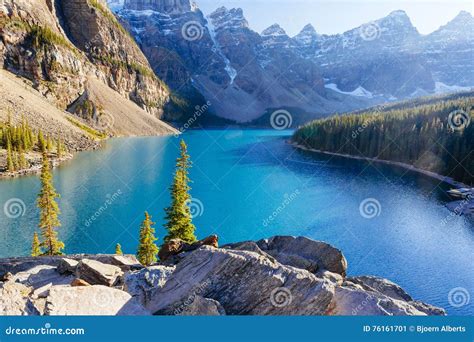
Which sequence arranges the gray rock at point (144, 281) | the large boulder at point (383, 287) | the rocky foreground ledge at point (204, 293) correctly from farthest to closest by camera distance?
the large boulder at point (383, 287), the gray rock at point (144, 281), the rocky foreground ledge at point (204, 293)

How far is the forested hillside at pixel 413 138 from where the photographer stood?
299 ft

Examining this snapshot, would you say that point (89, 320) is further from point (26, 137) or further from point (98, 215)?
point (26, 137)

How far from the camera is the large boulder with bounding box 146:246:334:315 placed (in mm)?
13359

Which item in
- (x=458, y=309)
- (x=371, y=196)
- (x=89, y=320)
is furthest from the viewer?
(x=371, y=196)

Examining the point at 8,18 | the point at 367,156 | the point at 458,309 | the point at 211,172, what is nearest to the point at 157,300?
the point at 458,309

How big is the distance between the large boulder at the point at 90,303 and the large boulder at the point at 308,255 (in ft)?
33.1

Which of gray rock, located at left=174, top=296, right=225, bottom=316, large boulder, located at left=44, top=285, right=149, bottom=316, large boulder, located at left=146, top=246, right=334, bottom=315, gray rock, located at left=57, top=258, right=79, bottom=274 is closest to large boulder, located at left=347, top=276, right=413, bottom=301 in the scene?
large boulder, located at left=146, top=246, right=334, bottom=315

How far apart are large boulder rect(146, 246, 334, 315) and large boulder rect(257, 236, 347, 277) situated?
6.19 m

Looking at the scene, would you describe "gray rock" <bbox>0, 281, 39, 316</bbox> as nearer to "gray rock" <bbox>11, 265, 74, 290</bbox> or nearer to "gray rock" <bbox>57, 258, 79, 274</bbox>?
"gray rock" <bbox>11, 265, 74, 290</bbox>

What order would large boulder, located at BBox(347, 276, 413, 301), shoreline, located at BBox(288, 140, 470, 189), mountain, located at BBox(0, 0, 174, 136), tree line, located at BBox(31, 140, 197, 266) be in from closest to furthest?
1. large boulder, located at BBox(347, 276, 413, 301)
2. tree line, located at BBox(31, 140, 197, 266)
3. shoreline, located at BBox(288, 140, 470, 189)
4. mountain, located at BBox(0, 0, 174, 136)

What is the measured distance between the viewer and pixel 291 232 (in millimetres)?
51344

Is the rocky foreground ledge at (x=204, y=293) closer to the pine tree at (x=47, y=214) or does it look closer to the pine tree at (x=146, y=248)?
the pine tree at (x=146, y=248)

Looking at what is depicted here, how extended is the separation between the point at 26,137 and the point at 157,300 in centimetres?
10032

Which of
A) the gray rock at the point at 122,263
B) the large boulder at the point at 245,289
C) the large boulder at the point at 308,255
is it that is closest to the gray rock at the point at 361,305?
the large boulder at the point at 245,289
